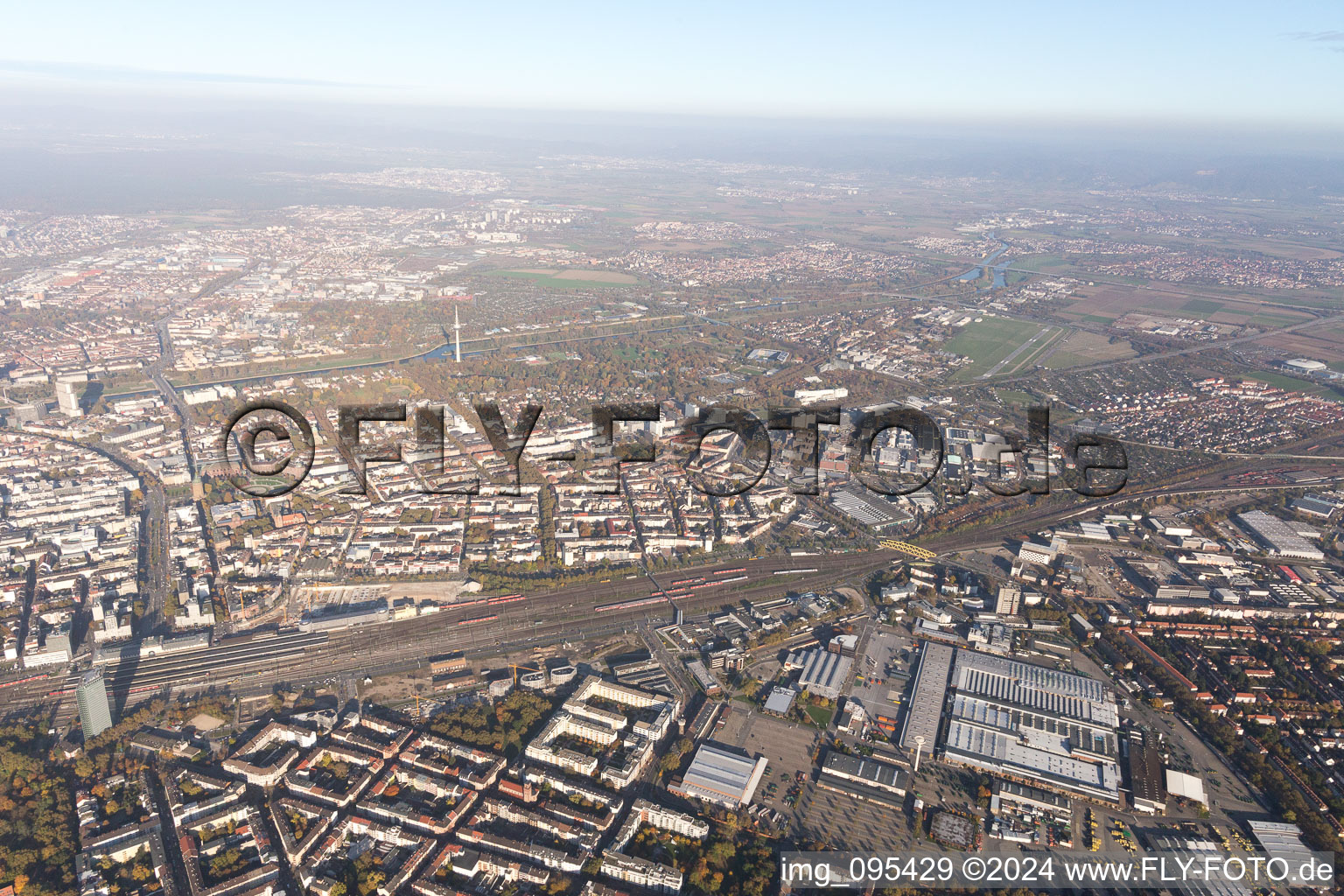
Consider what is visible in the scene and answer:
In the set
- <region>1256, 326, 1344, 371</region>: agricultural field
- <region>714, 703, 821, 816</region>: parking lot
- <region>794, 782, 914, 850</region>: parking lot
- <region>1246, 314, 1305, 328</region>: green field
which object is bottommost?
<region>794, 782, 914, 850</region>: parking lot

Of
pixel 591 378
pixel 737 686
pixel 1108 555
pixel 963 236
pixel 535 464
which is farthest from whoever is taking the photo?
pixel 963 236

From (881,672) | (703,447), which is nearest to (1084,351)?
(703,447)

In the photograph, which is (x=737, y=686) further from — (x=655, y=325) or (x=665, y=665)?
(x=655, y=325)

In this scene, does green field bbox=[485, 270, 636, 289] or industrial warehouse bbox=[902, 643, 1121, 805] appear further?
green field bbox=[485, 270, 636, 289]

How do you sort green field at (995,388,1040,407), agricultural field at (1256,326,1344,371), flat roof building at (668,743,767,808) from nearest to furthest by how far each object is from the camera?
flat roof building at (668,743,767,808), green field at (995,388,1040,407), agricultural field at (1256,326,1344,371)

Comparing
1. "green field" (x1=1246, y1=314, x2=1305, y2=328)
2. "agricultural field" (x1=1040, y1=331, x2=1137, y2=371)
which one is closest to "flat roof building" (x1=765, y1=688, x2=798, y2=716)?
"agricultural field" (x1=1040, y1=331, x2=1137, y2=371)

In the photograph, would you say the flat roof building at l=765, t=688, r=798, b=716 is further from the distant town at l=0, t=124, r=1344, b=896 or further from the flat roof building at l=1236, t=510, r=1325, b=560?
the flat roof building at l=1236, t=510, r=1325, b=560

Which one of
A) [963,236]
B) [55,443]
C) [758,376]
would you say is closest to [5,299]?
[55,443]
